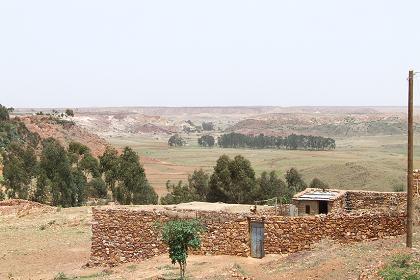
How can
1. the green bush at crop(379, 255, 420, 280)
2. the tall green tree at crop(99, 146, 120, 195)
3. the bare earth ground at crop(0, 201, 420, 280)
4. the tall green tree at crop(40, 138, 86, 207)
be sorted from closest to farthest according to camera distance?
1. the green bush at crop(379, 255, 420, 280)
2. the bare earth ground at crop(0, 201, 420, 280)
3. the tall green tree at crop(40, 138, 86, 207)
4. the tall green tree at crop(99, 146, 120, 195)

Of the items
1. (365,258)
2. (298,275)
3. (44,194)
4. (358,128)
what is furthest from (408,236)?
(358,128)

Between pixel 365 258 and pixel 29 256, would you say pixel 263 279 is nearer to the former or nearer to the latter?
pixel 365 258

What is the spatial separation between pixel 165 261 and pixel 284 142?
120658mm

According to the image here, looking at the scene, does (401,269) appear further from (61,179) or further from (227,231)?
(61,179)

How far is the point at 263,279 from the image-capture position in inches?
674

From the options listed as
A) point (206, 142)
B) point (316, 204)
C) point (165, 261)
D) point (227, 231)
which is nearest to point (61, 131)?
point (206, 142)

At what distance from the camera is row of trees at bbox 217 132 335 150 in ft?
424

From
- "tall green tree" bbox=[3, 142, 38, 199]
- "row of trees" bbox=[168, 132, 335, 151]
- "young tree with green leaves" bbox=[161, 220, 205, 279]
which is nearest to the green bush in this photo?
"young tree with green leaves" bbox=[161, 220, 205, 279]

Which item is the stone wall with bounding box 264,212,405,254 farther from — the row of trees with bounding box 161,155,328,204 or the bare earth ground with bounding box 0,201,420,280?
the row of trees with bounding box 161,155,328,204

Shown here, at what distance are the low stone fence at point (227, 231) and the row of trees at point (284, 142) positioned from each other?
4322 inches

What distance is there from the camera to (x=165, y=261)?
67.7ft

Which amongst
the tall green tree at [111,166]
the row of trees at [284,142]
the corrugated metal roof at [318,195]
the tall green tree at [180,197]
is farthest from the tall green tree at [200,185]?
the row of trees at [284,142]

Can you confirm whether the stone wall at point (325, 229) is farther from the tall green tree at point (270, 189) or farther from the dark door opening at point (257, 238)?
the tall green tree at point (270, 189)

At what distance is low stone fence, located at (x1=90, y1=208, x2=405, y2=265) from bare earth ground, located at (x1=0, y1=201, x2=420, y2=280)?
0.41 meters
